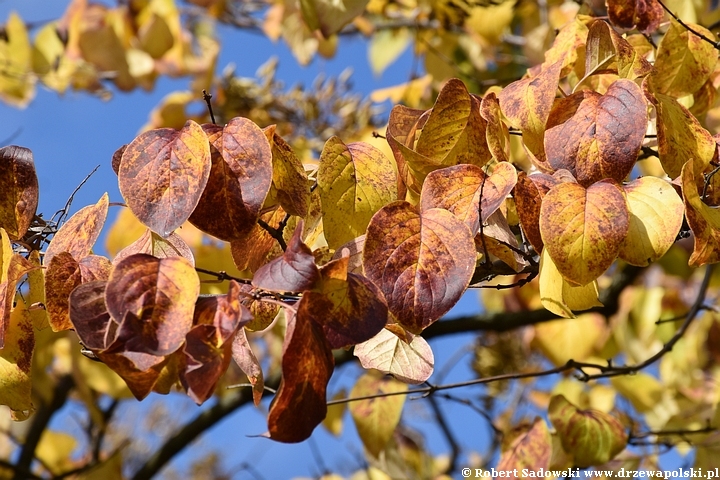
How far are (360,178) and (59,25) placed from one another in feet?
5.61

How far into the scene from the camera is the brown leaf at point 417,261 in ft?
1.52

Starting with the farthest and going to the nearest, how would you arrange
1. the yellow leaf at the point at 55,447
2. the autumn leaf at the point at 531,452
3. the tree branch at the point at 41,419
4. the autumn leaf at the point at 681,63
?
the yellow leaf at the point at 55,447 → the tree branch at the point at 41,419 → the autumn leaf at the point at 531,452 → the autumn leaf at the point at 681,63

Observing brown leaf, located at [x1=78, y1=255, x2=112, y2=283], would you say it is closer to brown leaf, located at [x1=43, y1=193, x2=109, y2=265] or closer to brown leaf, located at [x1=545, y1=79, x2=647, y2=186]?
brown leaf, located at [x1=43, y1=193, x2=109, y2=265]

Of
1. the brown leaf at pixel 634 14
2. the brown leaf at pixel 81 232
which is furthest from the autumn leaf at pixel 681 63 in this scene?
the brown leaf at pixel 81 232

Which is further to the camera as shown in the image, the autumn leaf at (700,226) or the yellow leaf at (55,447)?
the yellow leaf at (55,447)

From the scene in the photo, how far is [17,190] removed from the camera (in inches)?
22.2

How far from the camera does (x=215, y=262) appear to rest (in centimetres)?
117

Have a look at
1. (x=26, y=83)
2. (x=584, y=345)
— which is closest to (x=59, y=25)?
(x=26, y=83)

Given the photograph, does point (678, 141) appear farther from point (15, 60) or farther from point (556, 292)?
point (15, 60)

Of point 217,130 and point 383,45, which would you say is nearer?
point 217,130

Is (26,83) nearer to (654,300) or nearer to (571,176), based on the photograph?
(654,300)

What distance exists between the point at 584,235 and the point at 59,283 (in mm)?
337

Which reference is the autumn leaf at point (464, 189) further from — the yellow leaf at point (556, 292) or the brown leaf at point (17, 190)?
the brown leaf at point (17, 190)

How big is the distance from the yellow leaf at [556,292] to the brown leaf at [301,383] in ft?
0.57
